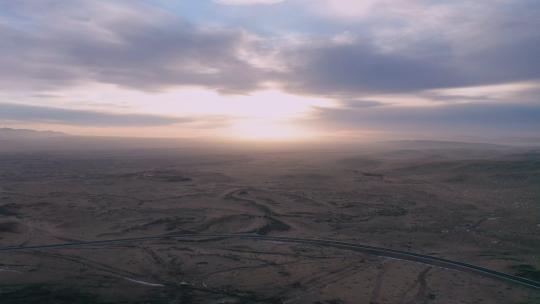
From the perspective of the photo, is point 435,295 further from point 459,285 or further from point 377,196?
point 377,196

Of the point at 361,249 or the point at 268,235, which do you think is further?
the point at 268,235

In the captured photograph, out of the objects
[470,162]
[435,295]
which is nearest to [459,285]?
[435,295]

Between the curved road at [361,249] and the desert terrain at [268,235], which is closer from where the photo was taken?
the desert terrain at [268,235]

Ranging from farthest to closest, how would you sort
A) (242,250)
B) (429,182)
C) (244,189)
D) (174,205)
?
(429,182)
(244,189)
(174,205)
(242,250)

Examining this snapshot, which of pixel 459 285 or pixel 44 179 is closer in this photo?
pixel 459 285

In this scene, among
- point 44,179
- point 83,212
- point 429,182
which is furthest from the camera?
point 44,179

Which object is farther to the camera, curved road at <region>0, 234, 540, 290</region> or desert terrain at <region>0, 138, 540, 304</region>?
curved road at <region>0, 234, 540, 290</region>
